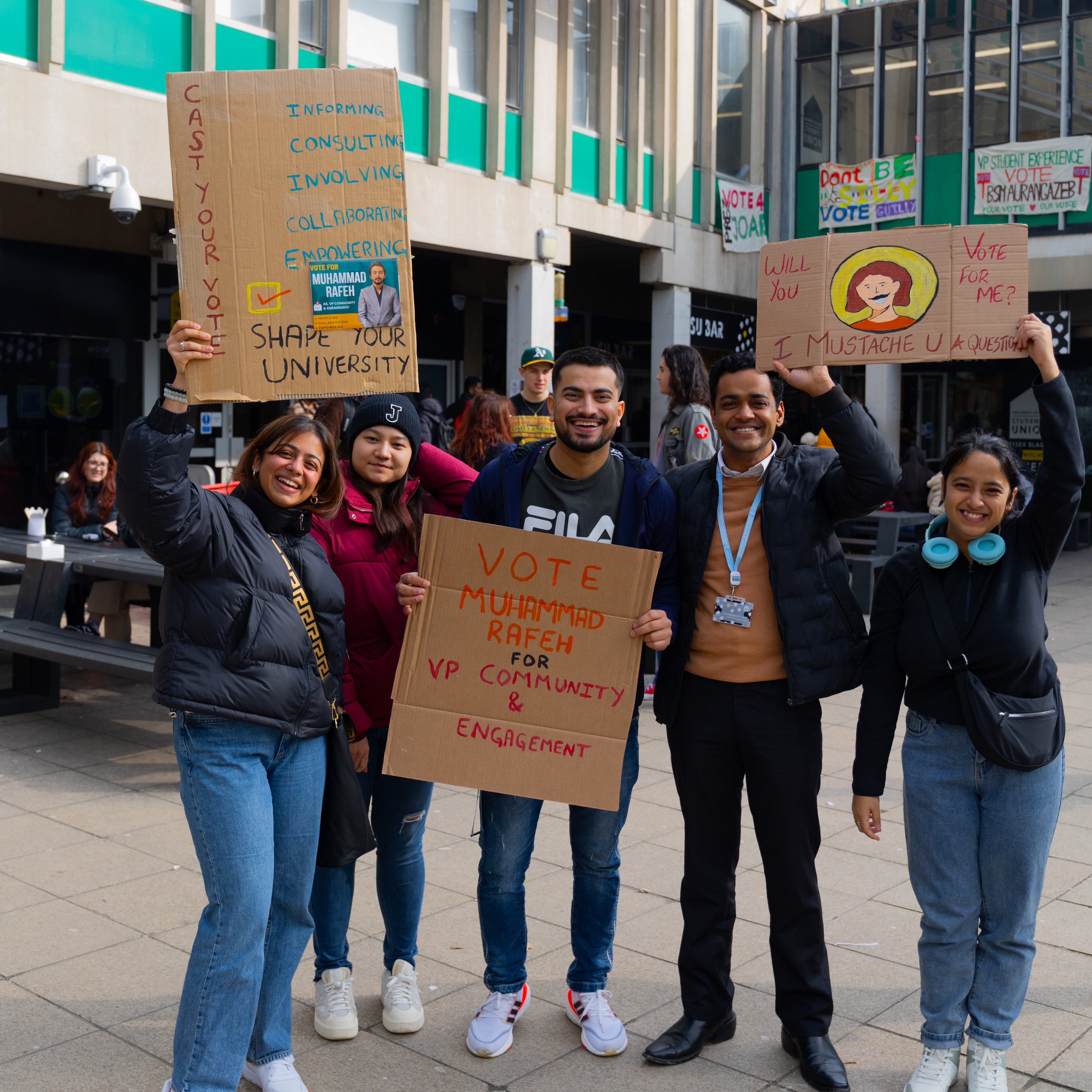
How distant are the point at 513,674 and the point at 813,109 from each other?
19129 millimetres

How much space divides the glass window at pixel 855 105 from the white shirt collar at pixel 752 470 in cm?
1808

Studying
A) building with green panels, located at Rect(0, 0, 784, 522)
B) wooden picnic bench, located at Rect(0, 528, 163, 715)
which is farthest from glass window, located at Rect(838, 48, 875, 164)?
wooden picnic bench, located at Rect(0, 528, 163, 715)

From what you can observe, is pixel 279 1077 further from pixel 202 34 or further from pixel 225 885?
pixel 202 34

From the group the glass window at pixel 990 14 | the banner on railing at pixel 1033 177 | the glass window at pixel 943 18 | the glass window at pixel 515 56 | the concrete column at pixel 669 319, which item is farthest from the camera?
the glass window at pixel 943 18

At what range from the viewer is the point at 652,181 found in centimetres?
1756

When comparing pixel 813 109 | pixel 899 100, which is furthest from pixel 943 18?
pixel 813 109

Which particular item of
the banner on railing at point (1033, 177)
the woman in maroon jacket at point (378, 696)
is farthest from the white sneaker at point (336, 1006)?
the banner on railing at point (1033, 177)

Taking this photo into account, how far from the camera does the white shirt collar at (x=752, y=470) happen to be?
353cm

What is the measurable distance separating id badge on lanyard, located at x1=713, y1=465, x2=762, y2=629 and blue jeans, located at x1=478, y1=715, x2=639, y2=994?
43 cm

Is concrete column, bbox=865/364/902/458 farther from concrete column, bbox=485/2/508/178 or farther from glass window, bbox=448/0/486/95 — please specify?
glass window, bbox=448/0/486/95

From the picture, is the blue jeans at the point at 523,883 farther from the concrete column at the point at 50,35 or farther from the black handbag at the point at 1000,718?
the concrete column at the point at 50,35

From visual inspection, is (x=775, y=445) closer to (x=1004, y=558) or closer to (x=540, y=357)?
(x=1004, y=558)

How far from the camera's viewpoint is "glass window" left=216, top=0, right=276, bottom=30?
11906mm

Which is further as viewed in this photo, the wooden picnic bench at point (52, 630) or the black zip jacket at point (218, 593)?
the wooden picnic bench at point (52, 630)
